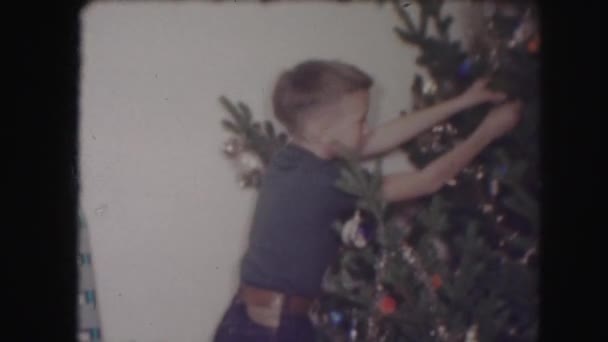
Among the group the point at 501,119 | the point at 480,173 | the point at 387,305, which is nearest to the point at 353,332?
the point at 387,305

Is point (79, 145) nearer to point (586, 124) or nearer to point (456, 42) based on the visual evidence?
point (456, 42)

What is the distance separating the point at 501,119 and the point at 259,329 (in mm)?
832

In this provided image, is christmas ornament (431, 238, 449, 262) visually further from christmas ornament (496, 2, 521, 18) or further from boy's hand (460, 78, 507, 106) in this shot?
christmas ornament (496, 2, 521, 18)

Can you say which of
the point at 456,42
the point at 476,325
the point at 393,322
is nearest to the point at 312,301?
the point at 393,322

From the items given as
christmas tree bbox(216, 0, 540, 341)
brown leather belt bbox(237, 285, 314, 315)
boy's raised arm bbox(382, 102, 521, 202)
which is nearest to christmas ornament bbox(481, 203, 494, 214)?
christmas tree bbox(216, 0, 540, 341)

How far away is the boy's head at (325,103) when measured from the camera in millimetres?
1651

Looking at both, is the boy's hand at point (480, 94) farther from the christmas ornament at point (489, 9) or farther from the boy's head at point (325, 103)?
the boy's head at point (325, 103)

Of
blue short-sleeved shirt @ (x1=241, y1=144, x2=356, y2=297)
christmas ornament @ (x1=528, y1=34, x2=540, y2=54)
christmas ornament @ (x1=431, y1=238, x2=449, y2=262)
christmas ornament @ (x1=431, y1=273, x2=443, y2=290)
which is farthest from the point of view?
blue short-sleeved shirt @ (x1=241, y1=144, x2=356, y2=297)

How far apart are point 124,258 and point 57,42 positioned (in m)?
0.67

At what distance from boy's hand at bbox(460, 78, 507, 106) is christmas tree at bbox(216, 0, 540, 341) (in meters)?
0.02

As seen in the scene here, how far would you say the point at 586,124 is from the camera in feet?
3.94

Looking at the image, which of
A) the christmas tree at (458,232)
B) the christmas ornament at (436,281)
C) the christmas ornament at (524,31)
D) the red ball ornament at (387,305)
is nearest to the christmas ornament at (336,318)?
the christmas tree at (458,232)

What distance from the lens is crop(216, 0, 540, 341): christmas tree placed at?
131cm

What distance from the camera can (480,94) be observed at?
1440 mm
